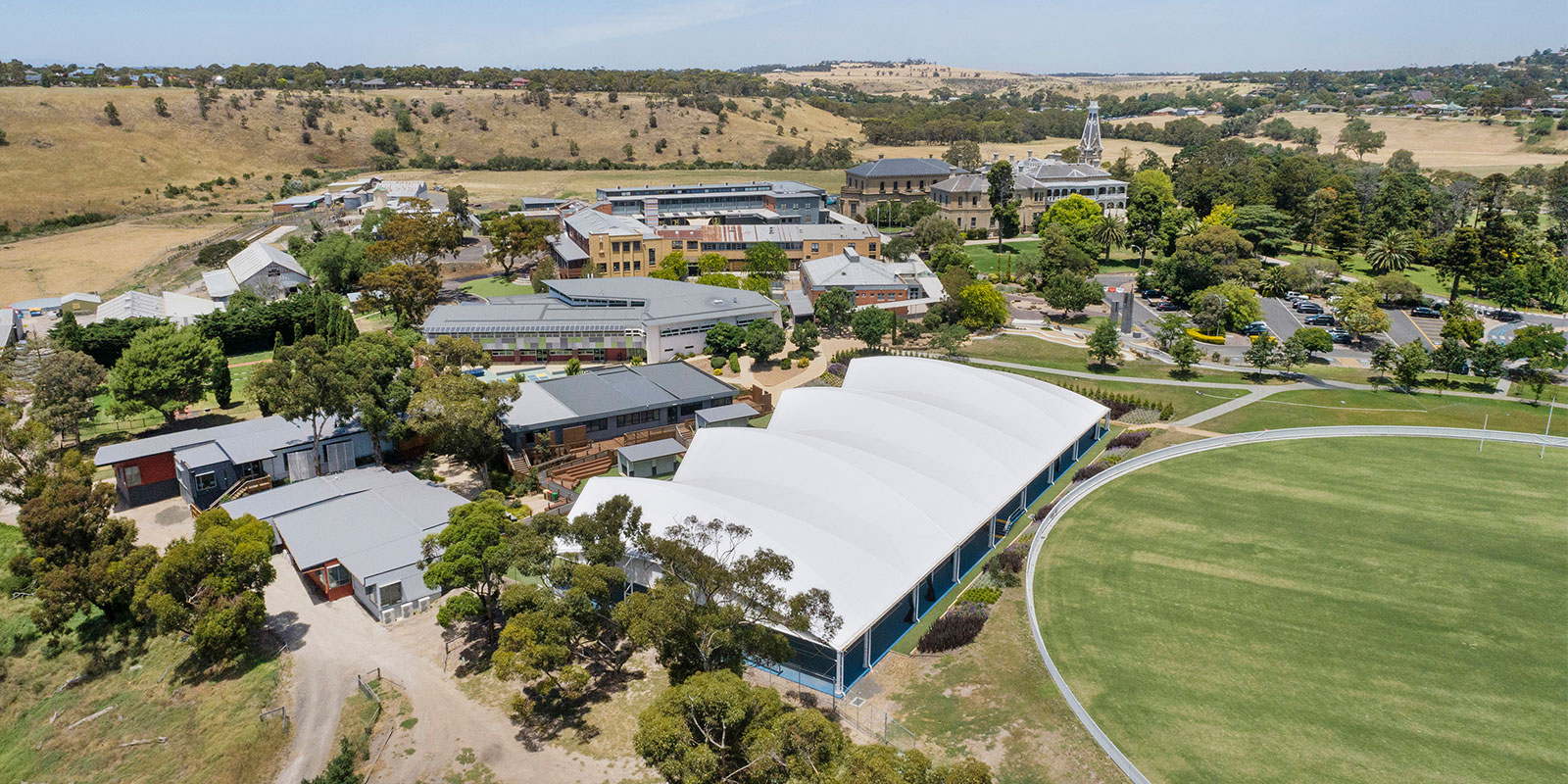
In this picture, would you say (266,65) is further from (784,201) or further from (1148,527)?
(1148,527)

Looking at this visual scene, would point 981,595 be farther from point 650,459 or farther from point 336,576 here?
point 336,576

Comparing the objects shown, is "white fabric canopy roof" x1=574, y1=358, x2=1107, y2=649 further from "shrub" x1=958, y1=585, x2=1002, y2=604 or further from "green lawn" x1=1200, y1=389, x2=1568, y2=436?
"green lawn" x1=1200, y1=389, x2=1568, y2=436

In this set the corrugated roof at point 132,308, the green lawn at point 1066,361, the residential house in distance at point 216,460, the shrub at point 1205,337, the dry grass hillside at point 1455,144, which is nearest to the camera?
the residential house in distance at point 216,460

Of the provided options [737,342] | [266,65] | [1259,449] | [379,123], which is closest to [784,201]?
[737,342]

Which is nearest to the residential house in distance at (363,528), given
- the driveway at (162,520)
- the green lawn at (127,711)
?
the driveway at (162,520)

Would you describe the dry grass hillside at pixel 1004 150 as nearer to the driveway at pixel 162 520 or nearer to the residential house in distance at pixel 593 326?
the residential house in distance at pixel 593 326
